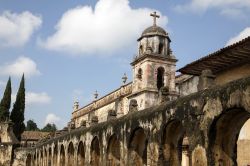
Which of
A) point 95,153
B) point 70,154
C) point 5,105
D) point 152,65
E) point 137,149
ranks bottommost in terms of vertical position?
point 70,154

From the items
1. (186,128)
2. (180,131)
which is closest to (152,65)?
(180,131)

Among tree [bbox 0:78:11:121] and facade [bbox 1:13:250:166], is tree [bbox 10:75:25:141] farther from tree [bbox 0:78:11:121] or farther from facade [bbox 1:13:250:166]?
facade [bbox 1:13:250:166]

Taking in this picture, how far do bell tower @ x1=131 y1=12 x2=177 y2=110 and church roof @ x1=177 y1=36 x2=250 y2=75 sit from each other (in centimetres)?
1603

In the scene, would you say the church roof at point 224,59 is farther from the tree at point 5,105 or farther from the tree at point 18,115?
the tree at point 18,115

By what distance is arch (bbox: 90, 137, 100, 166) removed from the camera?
63.3ft

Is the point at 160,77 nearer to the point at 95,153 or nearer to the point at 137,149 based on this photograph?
the point at 95,153

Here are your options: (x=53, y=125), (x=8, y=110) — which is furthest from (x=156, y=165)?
(x=53, y=125)

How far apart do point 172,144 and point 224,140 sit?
2.72m

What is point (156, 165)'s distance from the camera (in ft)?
42.0

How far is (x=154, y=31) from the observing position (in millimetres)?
33688

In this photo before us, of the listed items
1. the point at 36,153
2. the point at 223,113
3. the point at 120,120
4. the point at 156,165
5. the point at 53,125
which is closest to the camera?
the point at 223,113

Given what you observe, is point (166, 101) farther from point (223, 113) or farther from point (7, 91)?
point (7, 91)

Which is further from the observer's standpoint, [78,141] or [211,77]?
[78,141]

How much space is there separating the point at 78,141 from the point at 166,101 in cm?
998
